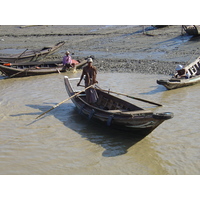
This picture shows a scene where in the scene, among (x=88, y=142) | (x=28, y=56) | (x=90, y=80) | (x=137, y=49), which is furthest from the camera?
(x=137, y=49)

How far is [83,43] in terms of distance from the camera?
25.0 metres

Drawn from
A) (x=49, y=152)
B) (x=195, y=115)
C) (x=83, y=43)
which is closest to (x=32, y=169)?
(x=49, y=152)

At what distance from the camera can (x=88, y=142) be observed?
24.2 feet

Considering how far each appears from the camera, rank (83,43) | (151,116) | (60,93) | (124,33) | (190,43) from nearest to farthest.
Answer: (151,116) < (60,93) < (190,43) < (83,43) < (124,33)

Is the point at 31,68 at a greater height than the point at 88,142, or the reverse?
the point at 31,68

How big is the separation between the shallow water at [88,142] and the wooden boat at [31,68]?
3.85 meters

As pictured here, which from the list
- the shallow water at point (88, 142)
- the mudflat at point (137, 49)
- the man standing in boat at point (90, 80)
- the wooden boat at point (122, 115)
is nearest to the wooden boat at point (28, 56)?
the mudflat at point (137, 49)

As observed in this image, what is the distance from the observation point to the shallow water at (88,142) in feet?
20.3

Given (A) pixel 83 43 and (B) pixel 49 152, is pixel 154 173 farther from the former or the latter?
(A) pixel 83 43

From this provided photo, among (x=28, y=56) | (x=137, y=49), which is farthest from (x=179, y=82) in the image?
(x=28, y=56)

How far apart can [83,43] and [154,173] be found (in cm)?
2019

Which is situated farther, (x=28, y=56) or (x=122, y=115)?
(x=28, y=56)

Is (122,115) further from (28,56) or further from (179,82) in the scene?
(28,56)

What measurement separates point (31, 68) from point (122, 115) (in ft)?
30.4
